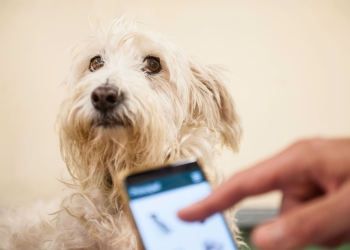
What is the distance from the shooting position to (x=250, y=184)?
30cm

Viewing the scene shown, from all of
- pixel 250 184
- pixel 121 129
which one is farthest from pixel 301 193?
pixel 121 129

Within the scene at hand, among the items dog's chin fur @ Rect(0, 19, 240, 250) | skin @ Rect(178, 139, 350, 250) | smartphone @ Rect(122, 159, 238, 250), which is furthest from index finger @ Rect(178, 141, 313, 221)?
dog's chin fur @ Rect(0, 19, 240, 250)

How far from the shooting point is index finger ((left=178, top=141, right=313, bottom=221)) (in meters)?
0.29

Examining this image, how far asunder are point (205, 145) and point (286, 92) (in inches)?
32.4

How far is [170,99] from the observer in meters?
0.86

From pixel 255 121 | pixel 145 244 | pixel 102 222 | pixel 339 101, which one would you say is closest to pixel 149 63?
pixel 102 222

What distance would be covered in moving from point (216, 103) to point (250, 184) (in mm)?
704

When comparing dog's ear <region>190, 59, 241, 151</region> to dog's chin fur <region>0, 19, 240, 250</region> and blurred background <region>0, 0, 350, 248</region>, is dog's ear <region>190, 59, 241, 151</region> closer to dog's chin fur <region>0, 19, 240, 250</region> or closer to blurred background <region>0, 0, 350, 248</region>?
dog's chin fur <region>0, 19, 240, 250</region>

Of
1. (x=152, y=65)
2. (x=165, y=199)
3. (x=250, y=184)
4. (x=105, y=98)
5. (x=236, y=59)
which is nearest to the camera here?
(x=250, y=184)

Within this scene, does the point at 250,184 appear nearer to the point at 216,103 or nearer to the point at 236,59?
the point at 216,103

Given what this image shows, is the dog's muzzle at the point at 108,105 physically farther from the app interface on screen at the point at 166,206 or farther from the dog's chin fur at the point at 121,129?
the app interface on screen at the point at 166,206

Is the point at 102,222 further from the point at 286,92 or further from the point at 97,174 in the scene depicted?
the point at 286,92

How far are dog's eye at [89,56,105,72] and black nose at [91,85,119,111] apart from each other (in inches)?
9.3

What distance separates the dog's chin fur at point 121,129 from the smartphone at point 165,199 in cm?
24
